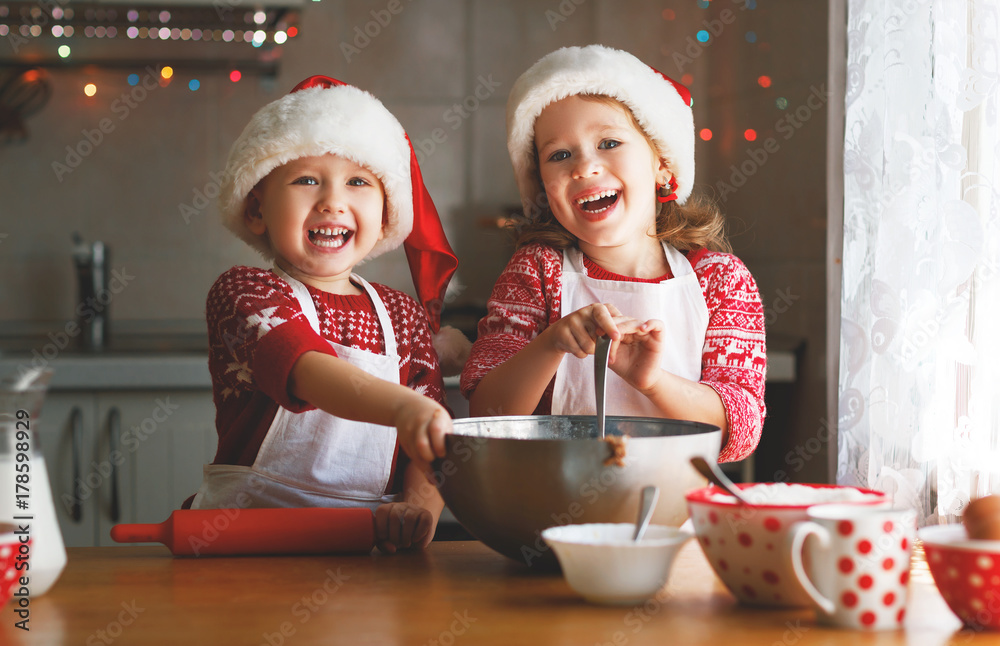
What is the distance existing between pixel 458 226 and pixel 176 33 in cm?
90

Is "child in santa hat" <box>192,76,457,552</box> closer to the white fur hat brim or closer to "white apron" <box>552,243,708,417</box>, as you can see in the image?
the white fur hat brim

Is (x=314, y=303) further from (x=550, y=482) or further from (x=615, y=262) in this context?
(x=550, y=482)

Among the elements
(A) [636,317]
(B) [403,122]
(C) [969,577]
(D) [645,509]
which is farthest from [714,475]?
(B) [403,122]

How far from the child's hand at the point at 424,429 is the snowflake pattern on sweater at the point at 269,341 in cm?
20

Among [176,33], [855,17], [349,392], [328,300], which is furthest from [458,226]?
[349,392]

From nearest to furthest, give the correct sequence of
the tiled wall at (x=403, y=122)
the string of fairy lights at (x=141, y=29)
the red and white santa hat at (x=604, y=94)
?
the red and white santa hat at (x=604, y=94), the string of fairy lights at (x=141, y=29), the tiled wall at (x=403, y=122)

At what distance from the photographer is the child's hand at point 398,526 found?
88cm

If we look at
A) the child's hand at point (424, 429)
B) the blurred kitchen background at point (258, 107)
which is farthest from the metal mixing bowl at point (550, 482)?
the blurred kitchen background at point (258, 107)

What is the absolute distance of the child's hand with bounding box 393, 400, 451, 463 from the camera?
751 mm

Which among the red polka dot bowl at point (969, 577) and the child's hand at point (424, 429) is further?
the child's hand at point (424, 429)
